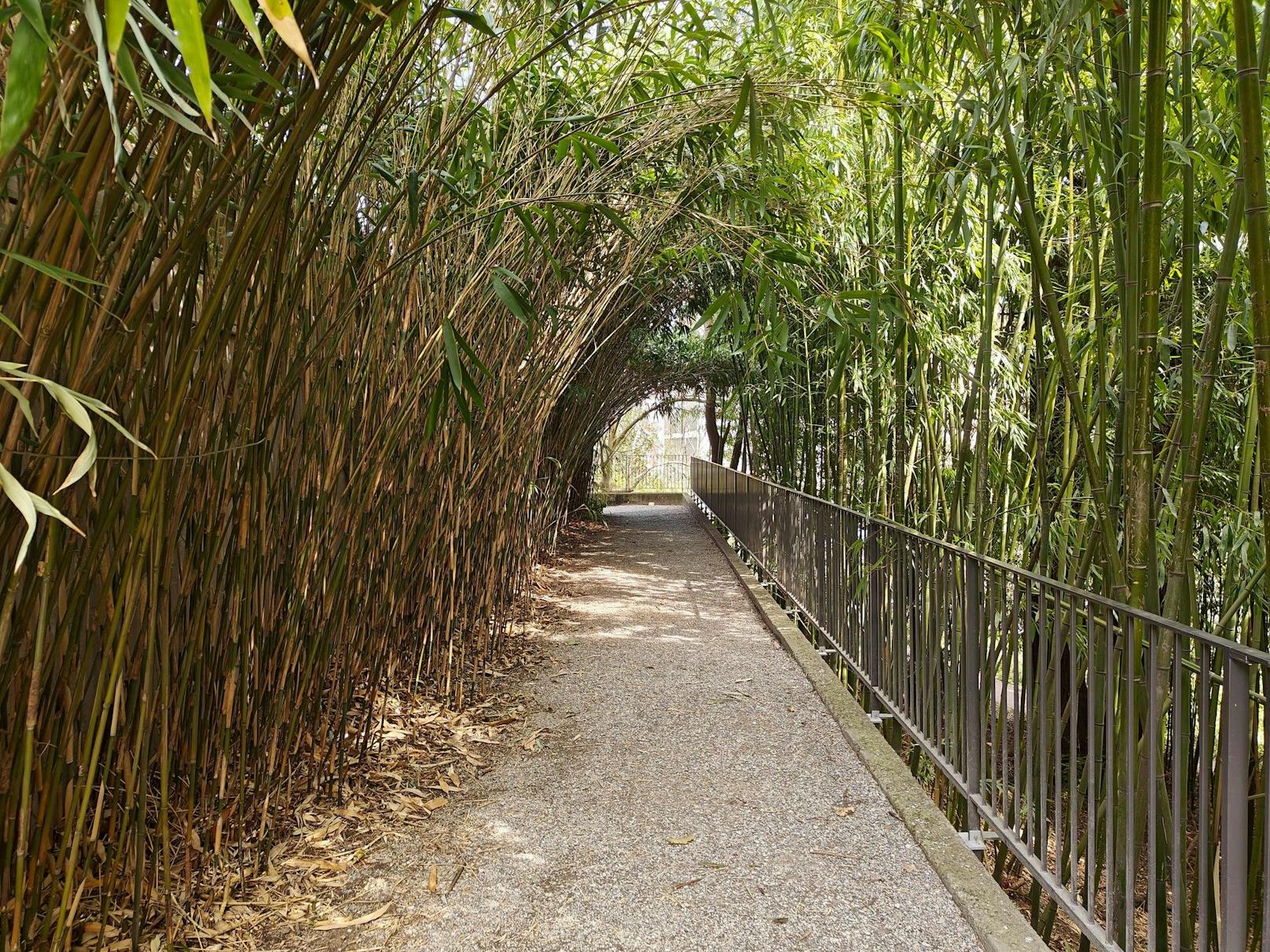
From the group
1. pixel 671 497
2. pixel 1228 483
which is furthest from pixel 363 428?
pixel 671 497

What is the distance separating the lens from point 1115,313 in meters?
2.45

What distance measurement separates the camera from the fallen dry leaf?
168 centimetres

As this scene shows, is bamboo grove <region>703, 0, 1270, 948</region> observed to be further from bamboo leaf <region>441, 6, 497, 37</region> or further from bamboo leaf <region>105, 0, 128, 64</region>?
bamboo leaf <region>105, 0, 128, 64</region>

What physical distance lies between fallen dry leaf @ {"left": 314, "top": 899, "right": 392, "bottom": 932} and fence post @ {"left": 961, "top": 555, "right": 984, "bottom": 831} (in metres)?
1.41

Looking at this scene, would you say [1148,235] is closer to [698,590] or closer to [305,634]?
[305,634]

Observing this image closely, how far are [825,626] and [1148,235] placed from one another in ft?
8.36

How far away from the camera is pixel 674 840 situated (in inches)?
82.0

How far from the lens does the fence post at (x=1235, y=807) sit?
1.15 meters

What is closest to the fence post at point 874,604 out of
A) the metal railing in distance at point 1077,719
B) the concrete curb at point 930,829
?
the metal railing in distance at point 1077,719

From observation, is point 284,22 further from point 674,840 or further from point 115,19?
point 674,840

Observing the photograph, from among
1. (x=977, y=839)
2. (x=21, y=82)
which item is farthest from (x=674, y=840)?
(x=21, y=82)

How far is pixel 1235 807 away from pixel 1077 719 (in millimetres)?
1229

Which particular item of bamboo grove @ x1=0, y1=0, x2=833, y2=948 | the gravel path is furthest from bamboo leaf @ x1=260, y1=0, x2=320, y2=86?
the gravel path

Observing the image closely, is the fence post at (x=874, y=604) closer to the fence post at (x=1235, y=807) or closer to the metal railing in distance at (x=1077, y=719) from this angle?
the metal railing in distance at (x=1077, y=719)
